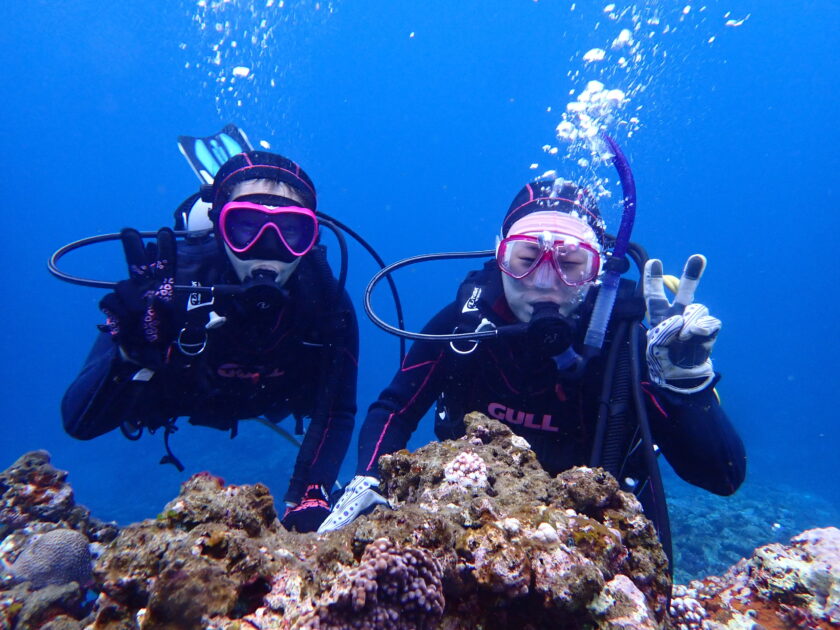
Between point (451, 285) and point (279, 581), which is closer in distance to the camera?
point (279, 581)

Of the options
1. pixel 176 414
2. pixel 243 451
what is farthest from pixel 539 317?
pixel 243 451

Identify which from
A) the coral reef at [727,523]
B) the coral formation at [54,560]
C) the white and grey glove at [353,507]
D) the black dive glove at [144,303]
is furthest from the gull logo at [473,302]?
the coral reef at [727,523]

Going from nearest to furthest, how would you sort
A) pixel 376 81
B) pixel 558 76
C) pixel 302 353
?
1. pixel 302 353
2. pixel 558 76
3. pixel 376 81

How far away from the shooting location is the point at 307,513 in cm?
313

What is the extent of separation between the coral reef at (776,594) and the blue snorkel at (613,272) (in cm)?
147

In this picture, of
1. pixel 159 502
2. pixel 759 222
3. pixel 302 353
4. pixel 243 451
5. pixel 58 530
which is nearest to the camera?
pixel 58 530

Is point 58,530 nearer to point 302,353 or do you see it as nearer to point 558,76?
point 302,353

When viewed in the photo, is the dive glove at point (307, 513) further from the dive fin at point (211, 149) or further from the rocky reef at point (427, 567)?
the dive fin at point (211, 149)

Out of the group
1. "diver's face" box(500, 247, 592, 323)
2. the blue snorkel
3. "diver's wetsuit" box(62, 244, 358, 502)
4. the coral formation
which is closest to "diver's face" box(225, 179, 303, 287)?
"diver's wetsuit" box(62, 244, 358, 502)

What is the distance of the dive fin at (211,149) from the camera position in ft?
19.8

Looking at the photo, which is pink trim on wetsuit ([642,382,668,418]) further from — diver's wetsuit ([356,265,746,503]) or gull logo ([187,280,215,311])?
gull logo ([187,280,215,311])

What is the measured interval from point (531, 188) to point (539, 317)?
148 centimetres

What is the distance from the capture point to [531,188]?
4.13 metres

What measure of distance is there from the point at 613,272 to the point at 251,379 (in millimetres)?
3279
